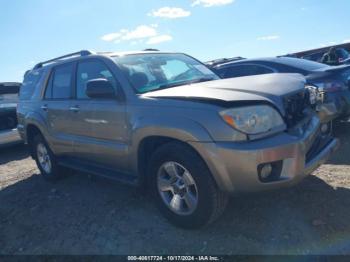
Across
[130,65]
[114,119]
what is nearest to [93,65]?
[130,65]

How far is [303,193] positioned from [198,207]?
1.40 m

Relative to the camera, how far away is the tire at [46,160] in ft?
18.1

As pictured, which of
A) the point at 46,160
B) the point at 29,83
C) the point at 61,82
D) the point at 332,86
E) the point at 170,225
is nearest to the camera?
the point at 170,225

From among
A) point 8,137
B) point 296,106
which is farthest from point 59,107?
point 8,137

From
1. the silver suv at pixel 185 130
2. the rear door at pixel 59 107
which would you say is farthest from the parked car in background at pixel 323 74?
the rear door at pixel 59 107

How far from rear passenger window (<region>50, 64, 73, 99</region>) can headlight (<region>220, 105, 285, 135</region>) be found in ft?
8.89

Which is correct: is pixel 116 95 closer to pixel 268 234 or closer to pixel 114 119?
pixel 114 119

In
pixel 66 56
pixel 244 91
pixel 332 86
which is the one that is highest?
pixel 66 56

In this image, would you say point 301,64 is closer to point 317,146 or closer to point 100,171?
point 317,146

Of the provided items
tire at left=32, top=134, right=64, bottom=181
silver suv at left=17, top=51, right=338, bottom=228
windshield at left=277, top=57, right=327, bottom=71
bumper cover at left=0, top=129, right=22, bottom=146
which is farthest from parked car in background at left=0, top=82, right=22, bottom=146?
windshield at left=277, top=57, right=327, bottom=71

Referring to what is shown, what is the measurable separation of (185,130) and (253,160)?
2.10ft

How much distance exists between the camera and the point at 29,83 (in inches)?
239

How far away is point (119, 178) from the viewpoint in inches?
152

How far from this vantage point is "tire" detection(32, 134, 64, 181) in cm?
552
